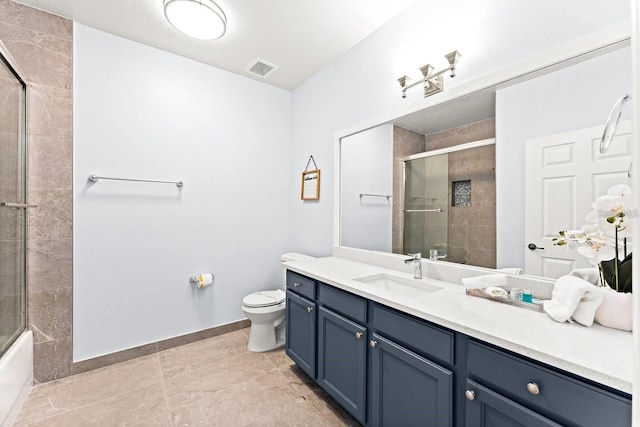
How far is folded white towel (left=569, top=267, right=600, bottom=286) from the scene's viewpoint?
106 centimetres

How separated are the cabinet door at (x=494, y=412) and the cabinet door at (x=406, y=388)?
3.0 inches

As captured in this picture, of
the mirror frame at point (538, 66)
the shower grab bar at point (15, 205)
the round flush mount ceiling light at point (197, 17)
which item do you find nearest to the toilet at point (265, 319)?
the shower grab bar at point (15, 205)

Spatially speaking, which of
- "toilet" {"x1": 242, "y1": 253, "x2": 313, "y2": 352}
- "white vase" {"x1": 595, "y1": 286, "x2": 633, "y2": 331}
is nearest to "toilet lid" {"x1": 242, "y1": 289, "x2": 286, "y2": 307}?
"toilet" {"x1": 242, "y1": 253, "x2": 313, "y2": 352}

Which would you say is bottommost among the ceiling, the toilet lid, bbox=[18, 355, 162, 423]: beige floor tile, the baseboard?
bbox=[18, 355, 162, 423]: beige floor tile

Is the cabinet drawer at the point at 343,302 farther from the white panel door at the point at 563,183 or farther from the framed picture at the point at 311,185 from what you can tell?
the framed picture at the point at 311,185

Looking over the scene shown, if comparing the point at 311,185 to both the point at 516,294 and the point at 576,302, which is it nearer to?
the point at 516,294

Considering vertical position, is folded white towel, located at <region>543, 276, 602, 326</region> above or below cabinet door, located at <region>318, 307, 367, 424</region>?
above

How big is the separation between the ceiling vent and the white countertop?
215 cm

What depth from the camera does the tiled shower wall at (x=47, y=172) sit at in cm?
185

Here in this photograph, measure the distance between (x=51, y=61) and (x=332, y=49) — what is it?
201 centimetres

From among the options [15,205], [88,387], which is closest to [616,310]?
[88,387]

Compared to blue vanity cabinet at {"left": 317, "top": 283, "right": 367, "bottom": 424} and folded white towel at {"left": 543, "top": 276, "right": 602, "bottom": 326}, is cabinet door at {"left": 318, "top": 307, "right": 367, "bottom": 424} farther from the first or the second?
folded white towel at {"left": 543, "top": 276, "right": 602, "bottom": 326}

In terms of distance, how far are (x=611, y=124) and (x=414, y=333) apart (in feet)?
3.57

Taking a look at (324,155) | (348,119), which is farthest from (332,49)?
(324,155)
